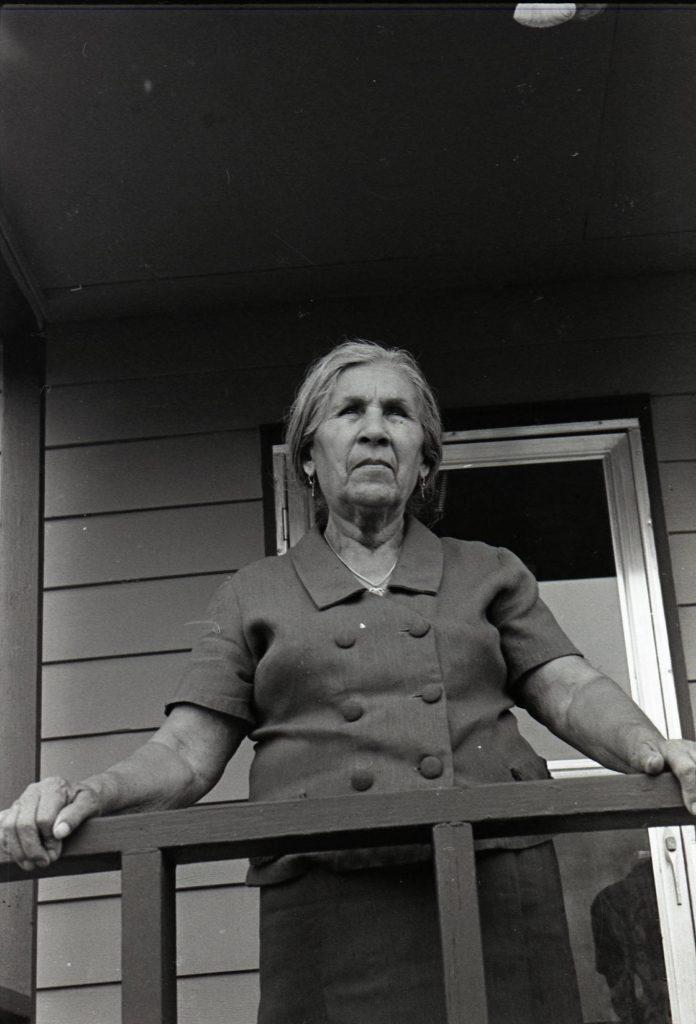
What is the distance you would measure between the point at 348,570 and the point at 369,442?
25cm

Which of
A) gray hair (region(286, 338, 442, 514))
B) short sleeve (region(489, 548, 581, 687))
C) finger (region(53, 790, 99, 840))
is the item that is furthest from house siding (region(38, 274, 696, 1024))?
finger (region(53, 790, 99, 840))

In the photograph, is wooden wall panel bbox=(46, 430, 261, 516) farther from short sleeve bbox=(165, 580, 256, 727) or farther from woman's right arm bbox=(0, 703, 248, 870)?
woman's right arm bbox=(0, 703, 248, 870)

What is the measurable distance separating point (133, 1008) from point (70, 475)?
243 centimetres

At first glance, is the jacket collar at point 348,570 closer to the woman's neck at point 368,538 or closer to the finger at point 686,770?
the woman's neck at point 368,538

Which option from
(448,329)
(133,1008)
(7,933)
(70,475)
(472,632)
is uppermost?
(448,329)

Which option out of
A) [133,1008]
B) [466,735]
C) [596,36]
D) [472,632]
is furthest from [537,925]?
[596,36]

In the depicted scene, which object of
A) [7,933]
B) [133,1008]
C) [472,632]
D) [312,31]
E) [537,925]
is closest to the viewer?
[133,1008]

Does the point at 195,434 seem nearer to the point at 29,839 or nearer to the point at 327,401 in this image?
the point at 327,401

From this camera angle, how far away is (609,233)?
3.57 meters

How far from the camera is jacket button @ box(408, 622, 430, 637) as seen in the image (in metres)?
1.96

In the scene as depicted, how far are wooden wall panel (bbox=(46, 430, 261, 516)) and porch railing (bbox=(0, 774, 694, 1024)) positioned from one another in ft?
6.94

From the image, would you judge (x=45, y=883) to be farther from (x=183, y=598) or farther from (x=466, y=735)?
→ (x=466, y=735)

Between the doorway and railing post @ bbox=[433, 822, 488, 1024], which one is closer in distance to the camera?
railing post @ bbox=[433, 822, 488, 1024]

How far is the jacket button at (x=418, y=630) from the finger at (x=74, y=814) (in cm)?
59
